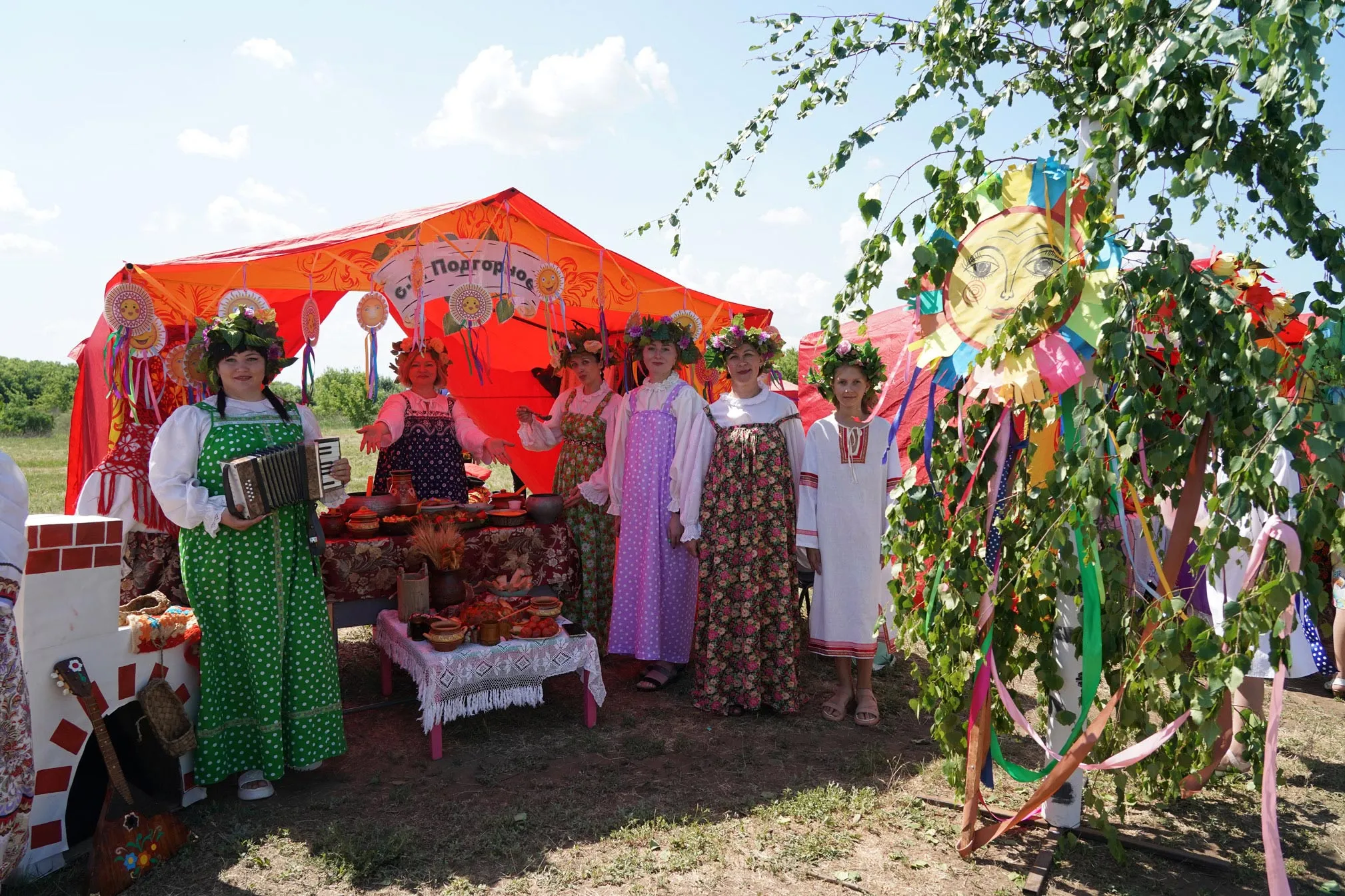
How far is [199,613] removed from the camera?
12.0ft

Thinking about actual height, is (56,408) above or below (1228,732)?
above

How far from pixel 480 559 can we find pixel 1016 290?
364 cm

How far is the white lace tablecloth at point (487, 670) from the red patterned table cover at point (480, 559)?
1.46 feet

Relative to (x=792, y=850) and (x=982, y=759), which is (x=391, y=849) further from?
(x=982, y=759)

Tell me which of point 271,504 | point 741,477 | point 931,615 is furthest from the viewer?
point 741,477

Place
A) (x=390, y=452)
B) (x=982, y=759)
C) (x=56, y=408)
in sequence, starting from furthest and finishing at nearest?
(x=56, y=408) < (x=390, y=452) < (x=982, y=759)

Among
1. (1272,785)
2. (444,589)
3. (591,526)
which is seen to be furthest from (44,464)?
(1272,785)

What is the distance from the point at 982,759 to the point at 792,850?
0.82 meters

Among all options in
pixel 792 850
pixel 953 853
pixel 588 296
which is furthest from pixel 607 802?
pixel 588 296

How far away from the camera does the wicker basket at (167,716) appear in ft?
11.3

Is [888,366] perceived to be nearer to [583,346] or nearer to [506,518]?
[583,346]

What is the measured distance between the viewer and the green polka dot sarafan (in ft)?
12.0

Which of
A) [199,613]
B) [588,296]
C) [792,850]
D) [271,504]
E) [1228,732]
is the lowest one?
[792,850]

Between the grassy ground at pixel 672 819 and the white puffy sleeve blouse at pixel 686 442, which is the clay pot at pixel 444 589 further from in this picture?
the white puffy sleeve blouse at pixel 686 442
